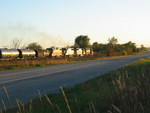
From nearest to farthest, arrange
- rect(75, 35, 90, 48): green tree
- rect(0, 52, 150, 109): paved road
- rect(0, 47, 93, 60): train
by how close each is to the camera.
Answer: rect(0, 52, 150, 109): paved road < rect(0, 47, 93, 60): train < rect(75, 35, 90, 48): green tree

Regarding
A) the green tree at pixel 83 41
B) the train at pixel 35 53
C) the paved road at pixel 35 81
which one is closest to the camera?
the paved road at pixel 35 81

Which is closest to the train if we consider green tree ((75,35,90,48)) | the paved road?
the paved road

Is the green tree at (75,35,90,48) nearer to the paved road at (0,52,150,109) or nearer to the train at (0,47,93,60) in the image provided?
the train at (0,47,93,60)

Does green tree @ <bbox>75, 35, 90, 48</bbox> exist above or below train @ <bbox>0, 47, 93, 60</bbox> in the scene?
above

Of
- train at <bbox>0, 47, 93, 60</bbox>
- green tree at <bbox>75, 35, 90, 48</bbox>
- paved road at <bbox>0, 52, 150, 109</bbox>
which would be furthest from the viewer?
green tree at <bbox>75, 35, 90, 48</bbox>

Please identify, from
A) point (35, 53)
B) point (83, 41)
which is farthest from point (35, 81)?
point (83, 41)

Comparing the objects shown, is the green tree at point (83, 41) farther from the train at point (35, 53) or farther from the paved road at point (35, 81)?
the paved road at point (35, 81)

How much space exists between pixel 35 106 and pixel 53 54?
38.4m

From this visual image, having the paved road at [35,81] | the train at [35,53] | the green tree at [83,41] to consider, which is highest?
the green tree at [83,41]

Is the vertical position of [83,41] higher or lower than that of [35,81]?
higher

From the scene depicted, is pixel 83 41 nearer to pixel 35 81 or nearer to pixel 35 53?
pixel 35 53

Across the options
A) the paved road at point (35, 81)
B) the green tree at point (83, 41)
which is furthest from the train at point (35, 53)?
the green tree at point (83, 41)

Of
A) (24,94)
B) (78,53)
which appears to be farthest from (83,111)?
(78,53)

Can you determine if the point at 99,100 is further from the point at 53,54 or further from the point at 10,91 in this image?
the point at 53,54
